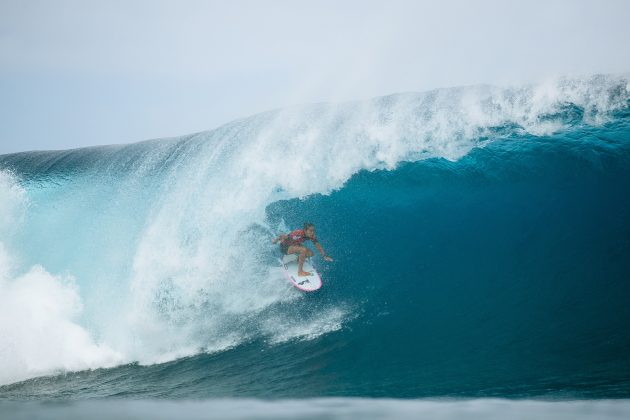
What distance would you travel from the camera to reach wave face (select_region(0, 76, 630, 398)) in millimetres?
5004

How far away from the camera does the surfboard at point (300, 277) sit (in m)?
6.85

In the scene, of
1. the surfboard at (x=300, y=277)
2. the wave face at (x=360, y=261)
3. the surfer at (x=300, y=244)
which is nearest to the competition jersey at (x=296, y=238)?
the surfer at (x=300, y=244)

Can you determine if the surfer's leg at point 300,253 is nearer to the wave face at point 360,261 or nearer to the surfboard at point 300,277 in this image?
the surfboard at point 300,277

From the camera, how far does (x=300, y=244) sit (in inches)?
292

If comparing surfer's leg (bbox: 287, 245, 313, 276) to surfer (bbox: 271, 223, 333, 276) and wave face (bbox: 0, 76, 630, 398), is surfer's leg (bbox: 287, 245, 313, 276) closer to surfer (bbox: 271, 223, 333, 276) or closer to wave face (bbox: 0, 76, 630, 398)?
surfer (bbox: 271, 223, 333, 276)

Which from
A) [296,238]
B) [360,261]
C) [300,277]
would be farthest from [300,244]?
[360,261]

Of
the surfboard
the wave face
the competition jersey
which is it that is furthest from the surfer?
the wave face

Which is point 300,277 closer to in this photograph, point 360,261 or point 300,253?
point 300,253

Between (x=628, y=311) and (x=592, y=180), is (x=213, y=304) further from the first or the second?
(x=592, y=180)

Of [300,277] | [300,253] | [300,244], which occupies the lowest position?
[300,277]

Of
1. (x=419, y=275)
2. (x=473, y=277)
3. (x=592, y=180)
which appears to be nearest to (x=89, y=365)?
(x=419, y=275)

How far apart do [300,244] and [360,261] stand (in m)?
1.39

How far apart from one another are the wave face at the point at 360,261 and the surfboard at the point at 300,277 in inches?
8.1

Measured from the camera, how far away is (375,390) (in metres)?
4.34
